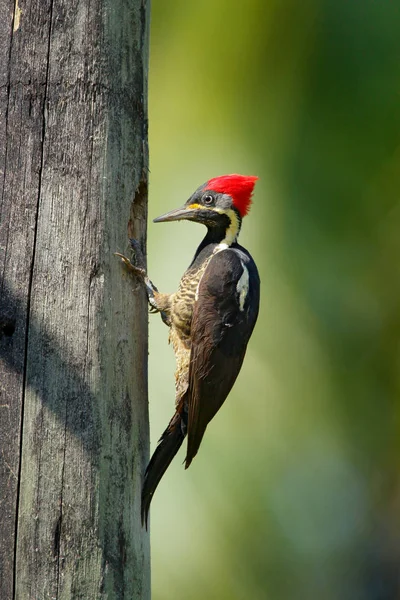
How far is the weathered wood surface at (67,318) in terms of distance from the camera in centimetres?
315

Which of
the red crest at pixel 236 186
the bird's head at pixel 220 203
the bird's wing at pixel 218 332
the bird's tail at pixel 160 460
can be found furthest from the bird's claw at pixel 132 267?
the red crest at pixel 236 186

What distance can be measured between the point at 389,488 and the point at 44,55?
3.63 m

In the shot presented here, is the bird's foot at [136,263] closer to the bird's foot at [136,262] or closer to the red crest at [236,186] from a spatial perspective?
the bird's foot at [136,262]

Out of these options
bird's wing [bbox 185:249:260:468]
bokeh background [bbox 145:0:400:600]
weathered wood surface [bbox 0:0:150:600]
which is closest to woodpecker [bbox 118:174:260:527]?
bird's wing [bbox 185:249:260:468]

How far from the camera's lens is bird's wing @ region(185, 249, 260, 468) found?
4148mm

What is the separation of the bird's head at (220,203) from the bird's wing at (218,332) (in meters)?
0.23

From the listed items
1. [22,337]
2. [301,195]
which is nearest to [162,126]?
[301,195]

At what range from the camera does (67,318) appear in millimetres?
3291

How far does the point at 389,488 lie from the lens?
A: 5.78 metres

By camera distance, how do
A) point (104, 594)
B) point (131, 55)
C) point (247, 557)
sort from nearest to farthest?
point (104, 594), point (131, 55), point (247, 557)

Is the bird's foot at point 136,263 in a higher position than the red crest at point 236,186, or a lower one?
lower

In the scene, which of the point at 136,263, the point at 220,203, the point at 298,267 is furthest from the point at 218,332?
the point at 298,267

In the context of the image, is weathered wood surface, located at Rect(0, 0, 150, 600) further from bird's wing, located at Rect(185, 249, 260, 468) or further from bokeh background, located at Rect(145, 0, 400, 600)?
bokeh background, located at Rect(145, 0, 400, 600)

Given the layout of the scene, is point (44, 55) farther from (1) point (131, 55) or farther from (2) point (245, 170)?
(2) point (245, 170)
